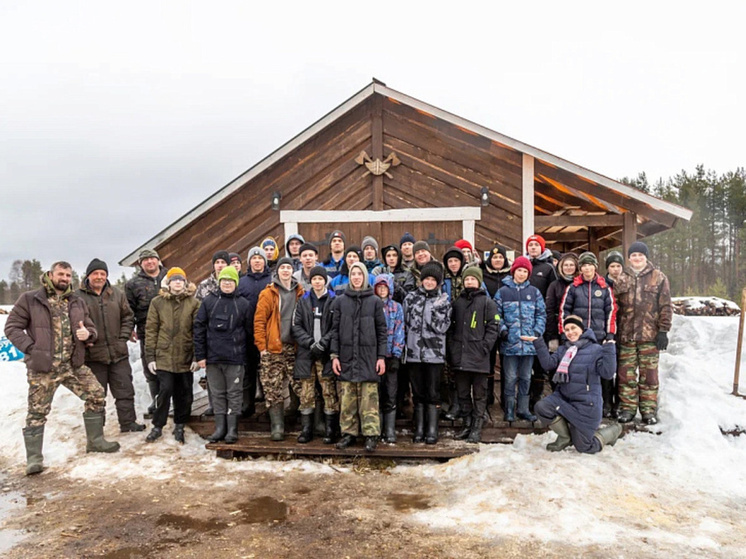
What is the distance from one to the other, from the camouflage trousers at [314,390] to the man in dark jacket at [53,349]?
2.19 m

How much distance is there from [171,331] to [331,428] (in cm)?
218

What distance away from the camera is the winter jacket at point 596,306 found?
5656 mm

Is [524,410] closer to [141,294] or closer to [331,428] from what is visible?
[331,428]

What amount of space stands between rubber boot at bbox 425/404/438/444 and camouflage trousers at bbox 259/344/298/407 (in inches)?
59.4

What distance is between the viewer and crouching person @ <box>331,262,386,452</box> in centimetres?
524

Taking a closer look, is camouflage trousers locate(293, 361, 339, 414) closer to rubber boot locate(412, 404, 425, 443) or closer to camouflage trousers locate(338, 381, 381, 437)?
camouflage trousers locate(338, 381, 381, 437)

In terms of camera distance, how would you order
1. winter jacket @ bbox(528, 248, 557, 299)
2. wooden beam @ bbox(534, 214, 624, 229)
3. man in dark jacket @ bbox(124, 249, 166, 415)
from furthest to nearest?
wooden beam @ bbox(534, 214, 624, 229) < man in dark jacket @ bbox(124, 249, 166, 415) < winter jacket @ bbox(528, 248, 557, 299)

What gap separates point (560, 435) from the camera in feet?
17.1

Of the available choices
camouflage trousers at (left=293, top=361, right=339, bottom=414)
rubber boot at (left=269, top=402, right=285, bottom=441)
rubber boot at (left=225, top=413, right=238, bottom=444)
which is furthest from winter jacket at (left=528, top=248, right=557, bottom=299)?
rubber boot at (left=225, top=413, right=238, bottom=444)

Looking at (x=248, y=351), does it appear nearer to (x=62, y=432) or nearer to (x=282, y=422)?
(x=282, y=422)

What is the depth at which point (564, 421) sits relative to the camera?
17.1ft

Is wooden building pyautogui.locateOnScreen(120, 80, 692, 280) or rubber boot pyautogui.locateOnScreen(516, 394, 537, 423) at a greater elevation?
wooden building pyautogui.locateOnScreen(120, 80, 692, 280)

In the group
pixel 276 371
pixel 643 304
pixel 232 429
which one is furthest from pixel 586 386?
pixel 232 429

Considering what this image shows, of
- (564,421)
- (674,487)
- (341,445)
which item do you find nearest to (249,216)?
(341,445)
